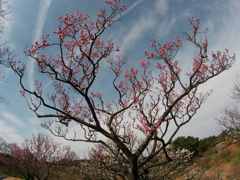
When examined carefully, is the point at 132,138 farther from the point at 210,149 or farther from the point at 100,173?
the point at 210,149

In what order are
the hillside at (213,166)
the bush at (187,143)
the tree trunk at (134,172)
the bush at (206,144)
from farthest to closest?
1. the bush at (206,144)
2. the bush at (187,143)
3. the hillside at (213,166)
4. the tree trunk at (134,172)

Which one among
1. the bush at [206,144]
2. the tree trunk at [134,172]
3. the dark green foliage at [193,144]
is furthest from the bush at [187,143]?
the tree trunk at [134,172]

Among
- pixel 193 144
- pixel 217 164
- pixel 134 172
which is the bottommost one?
pixel 134 172

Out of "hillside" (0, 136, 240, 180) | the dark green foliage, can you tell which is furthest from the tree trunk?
the dark green foliage

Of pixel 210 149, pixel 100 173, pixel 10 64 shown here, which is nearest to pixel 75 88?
pixel 10 64

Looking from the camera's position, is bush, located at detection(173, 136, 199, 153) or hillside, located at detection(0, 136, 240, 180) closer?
hillside, located at detection(0, 136, 240, 180)

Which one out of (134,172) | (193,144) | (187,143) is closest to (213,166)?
(187,143)

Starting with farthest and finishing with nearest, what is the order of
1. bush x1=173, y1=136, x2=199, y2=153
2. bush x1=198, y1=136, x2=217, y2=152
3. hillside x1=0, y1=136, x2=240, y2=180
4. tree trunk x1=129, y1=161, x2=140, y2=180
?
bush x1=198, y1=136, x2=217, y2=152
bush x1=173, y1=136, x2=199, y2=153
hillside x1=0, y1=136, x2=240, y2=180
tree trunk x1=129, y1=161, x2=140, y2=180

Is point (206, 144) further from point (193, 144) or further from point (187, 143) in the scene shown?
point (187, 143)

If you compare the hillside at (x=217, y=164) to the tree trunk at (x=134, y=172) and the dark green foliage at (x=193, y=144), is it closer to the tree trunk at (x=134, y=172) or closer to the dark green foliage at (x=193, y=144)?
the dark green foliage at (x=193, y=144)

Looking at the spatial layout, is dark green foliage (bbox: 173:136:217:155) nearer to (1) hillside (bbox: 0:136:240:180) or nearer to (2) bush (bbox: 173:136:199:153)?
(2) bush (bbox: 173:136:199:153)

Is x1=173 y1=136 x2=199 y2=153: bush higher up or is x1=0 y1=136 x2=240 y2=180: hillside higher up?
x1=173 y1=136 x2=199 y2=153: bush

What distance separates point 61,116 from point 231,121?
3689 centimetres

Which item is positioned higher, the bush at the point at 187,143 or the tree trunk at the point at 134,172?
the bush at the point at 187,143
